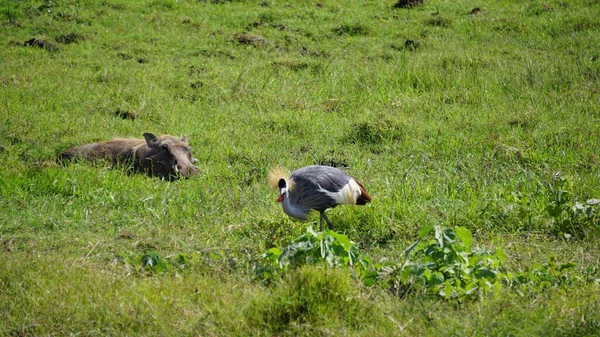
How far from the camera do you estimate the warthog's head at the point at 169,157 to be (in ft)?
24.9

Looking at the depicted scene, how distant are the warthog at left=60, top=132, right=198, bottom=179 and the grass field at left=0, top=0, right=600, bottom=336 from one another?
0.21m

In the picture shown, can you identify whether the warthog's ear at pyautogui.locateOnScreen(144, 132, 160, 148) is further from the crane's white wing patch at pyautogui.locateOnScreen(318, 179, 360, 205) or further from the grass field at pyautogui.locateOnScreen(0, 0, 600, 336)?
the crane's white wing patch at pyautogui.locateOnScreen(318, 179, 360, 205)

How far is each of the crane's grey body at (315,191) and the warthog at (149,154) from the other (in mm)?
2138

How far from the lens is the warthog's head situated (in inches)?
299

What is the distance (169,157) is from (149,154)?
40 centimetres

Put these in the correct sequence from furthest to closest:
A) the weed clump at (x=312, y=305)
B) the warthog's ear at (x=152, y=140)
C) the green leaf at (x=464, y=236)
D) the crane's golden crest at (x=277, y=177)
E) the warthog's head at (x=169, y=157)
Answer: the warthog's ear at (x=152, y=140), the warthog's head at (x=169, y=157), the crane's golden crest at (x=277, y=177), the green leaf at (x=464, y=236), the weed clump at (x=312, y=305)

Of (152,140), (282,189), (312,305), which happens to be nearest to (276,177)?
(282,189)

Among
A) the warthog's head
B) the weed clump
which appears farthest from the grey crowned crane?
the warthog's head

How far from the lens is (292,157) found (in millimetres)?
7863

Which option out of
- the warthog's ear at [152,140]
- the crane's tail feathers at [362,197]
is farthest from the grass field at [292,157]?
the warthog's ear at [152,140]

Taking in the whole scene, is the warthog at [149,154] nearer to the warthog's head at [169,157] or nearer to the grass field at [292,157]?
the warthog's head at [169,157]

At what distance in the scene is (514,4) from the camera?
45.8 feet

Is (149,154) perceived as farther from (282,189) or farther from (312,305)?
(312,305)

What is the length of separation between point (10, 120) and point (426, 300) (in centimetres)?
568
